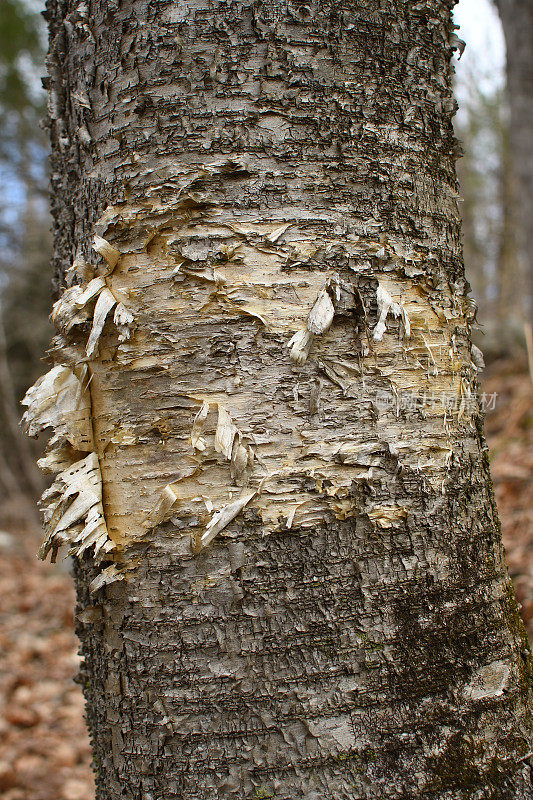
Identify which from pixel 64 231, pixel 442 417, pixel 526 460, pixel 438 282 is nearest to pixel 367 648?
pixel 442 417

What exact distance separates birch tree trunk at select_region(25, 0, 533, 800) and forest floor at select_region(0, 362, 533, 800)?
3.58ft

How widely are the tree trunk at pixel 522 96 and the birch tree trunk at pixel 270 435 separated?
4257mm

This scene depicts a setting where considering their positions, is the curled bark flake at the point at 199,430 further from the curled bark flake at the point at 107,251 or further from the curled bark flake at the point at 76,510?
the curled bark flake at the point at 107,251

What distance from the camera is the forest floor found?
2.82 meters

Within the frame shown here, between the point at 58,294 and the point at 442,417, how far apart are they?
929 mm

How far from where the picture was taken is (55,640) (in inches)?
180

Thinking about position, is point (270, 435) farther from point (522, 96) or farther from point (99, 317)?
point (522, 96)

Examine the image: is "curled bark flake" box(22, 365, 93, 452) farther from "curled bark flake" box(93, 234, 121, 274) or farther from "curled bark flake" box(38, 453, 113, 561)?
"curled bark flake" box(93, 234, 121, 274)

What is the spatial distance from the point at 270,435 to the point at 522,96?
4932 mm

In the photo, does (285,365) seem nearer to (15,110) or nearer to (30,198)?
(30,198)

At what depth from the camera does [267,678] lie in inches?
38.1

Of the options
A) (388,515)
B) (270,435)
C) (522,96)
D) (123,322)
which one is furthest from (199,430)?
(522,96)

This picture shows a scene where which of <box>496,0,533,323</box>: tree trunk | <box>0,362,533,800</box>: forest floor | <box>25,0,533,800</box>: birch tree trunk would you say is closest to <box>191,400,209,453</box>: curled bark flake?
<box>25,0,533,800</box>: birch tree trunk

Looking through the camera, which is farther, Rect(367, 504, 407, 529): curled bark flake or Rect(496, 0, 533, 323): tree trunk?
Rect(496, 0, 533, 323): tree trunk
